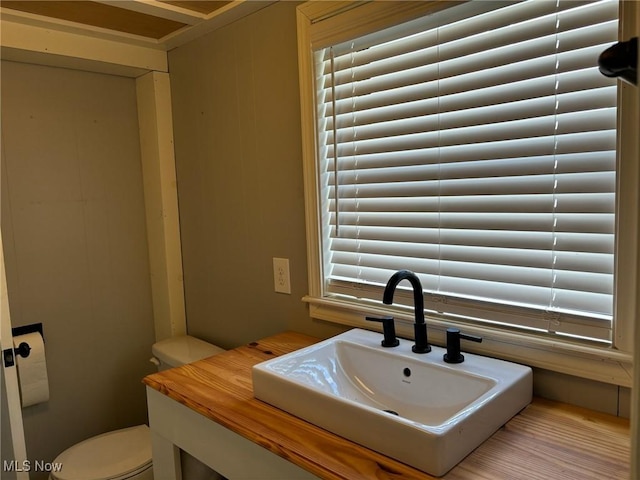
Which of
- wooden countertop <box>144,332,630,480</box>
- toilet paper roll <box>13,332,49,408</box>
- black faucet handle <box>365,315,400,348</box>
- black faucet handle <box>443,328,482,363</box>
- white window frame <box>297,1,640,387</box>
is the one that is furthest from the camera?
toilet paper roll <box>13,332,49,408</box>

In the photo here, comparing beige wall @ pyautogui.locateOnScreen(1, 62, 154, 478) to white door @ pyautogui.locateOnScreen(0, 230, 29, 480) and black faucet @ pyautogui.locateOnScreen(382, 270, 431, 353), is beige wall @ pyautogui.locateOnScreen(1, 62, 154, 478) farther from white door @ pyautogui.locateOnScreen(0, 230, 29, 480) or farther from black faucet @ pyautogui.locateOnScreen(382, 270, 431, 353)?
black faucet @ pyautogui.locateOnScreen(382, 270, 431, 353)

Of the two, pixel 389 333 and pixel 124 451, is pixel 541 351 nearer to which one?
pixel 389 333

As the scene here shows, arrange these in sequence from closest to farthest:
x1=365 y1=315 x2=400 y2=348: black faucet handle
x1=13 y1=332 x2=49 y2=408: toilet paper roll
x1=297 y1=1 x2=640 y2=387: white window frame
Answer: x1=297 y1=1 x2=640 y2=387: white window frame, x1=365 y1=315 x2=400 y2=348: black faucet handle, x1=13 y1=332 x2=49 y2=408: toilet paper roll

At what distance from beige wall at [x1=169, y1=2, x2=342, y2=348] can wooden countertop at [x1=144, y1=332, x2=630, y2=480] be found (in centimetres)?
53

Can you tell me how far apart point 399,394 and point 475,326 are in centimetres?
26

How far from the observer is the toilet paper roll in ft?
6.02

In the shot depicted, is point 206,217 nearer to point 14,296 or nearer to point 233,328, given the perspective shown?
point 233,328

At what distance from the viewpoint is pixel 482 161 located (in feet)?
A: 3.96

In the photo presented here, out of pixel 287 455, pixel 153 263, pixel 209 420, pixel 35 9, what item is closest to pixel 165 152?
pixel 153 263

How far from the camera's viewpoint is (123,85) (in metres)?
2.18

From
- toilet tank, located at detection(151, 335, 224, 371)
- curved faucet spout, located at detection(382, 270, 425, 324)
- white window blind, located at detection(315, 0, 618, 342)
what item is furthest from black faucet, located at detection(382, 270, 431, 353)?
toilet tank, located at detection(151, 335, 224, 371)

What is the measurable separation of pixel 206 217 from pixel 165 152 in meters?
0.38

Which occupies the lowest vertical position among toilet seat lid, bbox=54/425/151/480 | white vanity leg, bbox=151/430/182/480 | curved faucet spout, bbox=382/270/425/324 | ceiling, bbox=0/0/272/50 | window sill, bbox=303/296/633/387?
toilet seat lid, bbox=54/425/151/480

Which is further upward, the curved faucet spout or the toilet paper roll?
the curved faucet spout
